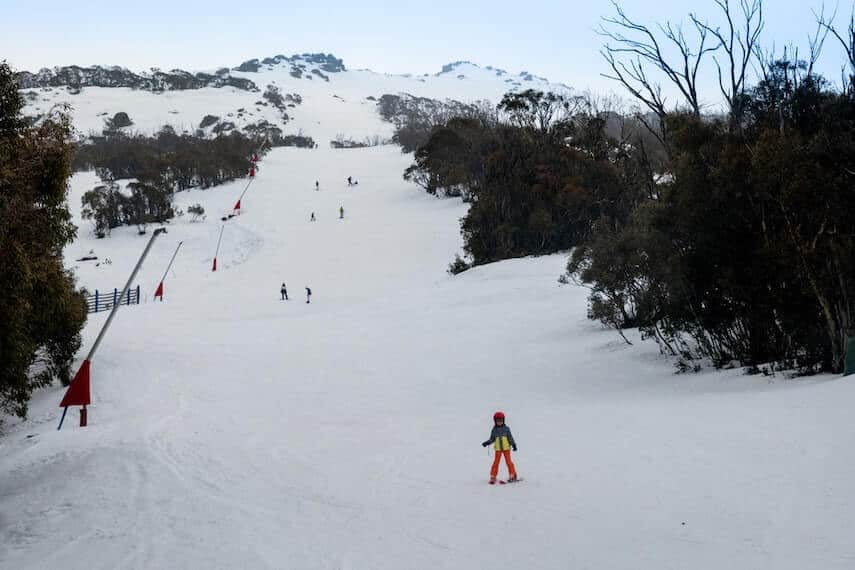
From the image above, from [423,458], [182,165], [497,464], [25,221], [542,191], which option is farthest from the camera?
[182,165]

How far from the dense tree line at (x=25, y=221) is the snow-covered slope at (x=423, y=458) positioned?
7.58 ft

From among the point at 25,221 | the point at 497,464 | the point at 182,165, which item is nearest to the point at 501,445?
the point at 497,464

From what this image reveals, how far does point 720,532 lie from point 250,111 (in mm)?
185079

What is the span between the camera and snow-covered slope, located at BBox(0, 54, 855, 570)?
7.47 metres

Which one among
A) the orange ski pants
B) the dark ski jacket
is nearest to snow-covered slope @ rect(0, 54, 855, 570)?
the orange ski pants

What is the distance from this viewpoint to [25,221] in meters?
10.5

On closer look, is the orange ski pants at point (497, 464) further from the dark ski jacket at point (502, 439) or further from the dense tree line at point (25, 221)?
the dense tree line at point (25, 221)

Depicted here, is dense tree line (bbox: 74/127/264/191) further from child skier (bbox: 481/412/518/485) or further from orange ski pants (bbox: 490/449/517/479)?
orange ski pants (bbox: 490/449/517/479)

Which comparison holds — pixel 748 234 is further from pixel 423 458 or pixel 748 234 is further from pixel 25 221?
pixel 25 221

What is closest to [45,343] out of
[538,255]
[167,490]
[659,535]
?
[167,490]

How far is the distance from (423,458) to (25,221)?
24.4 ft

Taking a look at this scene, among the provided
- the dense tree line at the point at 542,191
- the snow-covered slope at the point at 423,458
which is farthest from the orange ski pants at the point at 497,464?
the dense tree line at the point at 542,191

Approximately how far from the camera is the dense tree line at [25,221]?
996 cm

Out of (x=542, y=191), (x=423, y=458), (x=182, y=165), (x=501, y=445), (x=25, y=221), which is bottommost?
(x=423, y=458)
